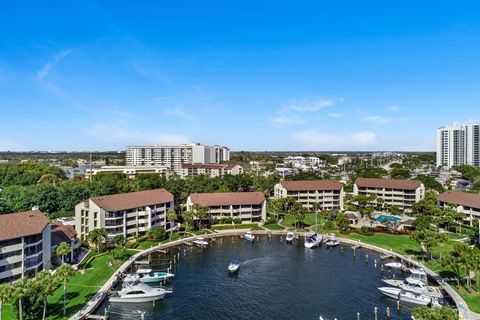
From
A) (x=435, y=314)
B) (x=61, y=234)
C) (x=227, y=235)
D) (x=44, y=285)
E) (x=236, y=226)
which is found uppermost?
(x=61, y=234)

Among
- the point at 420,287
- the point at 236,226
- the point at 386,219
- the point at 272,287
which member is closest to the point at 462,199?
the point at 386,219

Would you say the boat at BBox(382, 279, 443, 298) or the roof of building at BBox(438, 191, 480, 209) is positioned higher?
the roof of building at BBox(438, 191, 480, 209)

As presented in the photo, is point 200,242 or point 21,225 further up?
point 21,225

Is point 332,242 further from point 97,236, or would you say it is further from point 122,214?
point 97,236

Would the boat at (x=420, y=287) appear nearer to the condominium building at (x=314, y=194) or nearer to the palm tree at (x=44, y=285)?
the palm tree at (x=44, y=285)

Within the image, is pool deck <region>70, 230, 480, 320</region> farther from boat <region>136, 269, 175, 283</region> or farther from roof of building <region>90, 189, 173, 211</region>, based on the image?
roof of building <region>90, 189, 173, 211</region>

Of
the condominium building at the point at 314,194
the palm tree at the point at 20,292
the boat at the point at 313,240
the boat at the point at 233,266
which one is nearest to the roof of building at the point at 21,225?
the palm tree at the point at 20,292

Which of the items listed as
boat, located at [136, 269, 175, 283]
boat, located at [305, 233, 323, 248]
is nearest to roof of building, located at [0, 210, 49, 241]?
boat, located at [136, 269, 175, 283]

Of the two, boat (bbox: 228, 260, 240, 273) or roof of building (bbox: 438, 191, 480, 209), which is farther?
roof of building (bbox: 438, 191, 480, 209)

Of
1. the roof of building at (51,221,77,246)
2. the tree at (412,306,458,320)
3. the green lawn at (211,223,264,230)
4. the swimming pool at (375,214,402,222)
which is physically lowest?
the green lawn at (211,223,264,230)
